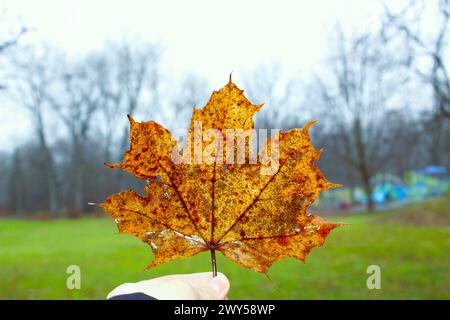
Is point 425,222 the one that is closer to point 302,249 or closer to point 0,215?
point 302,249

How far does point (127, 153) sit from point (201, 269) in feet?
33.9

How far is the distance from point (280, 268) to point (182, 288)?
36.0 feet

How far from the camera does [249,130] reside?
2.90 feet

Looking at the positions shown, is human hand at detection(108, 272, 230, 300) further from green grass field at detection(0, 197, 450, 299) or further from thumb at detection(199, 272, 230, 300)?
green grass field at detection(0, 197, 450, 299)

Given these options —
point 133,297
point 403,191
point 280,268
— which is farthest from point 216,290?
point 403,191

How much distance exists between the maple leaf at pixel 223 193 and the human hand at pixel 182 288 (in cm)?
6

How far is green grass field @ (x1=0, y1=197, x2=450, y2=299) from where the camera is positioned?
338 inches

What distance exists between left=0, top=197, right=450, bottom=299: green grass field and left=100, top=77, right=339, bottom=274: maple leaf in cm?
426

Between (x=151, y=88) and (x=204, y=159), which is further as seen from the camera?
(x=151, y=88)

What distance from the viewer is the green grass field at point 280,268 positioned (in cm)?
859

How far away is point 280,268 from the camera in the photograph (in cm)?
1149

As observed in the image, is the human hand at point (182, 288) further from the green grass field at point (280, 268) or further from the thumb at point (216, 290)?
the green grass field at point (280, 268)

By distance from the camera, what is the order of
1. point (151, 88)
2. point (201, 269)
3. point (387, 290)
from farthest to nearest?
point (151, 88)
point (201, 269)
point (387, 290)
